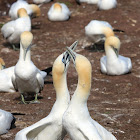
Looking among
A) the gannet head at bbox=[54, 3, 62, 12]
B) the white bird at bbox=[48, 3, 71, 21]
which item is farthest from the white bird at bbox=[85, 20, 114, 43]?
the gannet head at bbox=[54, 3, 62, 12]

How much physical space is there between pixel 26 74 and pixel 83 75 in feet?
12.1

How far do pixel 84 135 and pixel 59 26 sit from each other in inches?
439

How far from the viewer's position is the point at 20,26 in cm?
1466

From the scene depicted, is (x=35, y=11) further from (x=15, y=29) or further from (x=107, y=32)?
A: (x=107, y=32)

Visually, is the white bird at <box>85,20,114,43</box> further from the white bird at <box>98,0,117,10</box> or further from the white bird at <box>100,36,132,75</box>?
the white bird at <box>98,0,117,10</box>

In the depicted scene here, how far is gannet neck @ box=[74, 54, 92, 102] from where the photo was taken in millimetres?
5695

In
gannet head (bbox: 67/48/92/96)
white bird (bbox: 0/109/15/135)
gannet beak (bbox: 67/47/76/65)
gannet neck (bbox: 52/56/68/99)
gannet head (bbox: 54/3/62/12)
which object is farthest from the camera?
gannet head (bbox: 54/3/62/12)

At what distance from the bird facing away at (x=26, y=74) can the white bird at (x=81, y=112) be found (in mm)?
3464

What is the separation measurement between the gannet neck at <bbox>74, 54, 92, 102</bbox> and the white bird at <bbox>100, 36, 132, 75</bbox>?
6.35 m

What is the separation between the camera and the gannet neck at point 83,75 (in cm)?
570

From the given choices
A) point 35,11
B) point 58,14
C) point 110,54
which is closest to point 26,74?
point 110,54

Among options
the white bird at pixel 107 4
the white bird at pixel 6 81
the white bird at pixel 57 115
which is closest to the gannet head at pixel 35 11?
the white bird at pixel 107 4

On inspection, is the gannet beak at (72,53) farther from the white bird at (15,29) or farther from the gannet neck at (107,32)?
the white bird at (15,29)

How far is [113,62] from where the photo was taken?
40.7 feet
